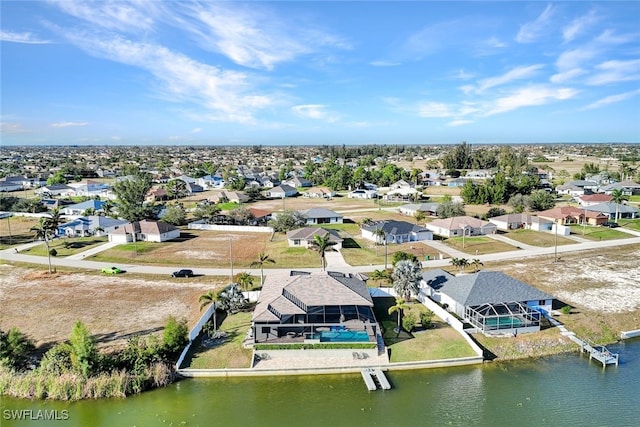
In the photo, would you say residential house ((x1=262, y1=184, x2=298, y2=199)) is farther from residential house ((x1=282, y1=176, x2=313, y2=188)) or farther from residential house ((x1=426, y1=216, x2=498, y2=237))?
residential house ((x1=426, y1=216, x2=498, y2=237))

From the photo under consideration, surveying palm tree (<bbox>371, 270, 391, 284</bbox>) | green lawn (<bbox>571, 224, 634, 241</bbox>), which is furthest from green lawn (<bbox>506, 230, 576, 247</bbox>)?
palm tree (<bbox>371, 270, 391, 284</bbox>)

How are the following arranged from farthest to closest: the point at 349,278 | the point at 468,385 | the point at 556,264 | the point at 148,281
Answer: the point at 556,264, the point at 148,281, the point at 349,278, the point at 468,385

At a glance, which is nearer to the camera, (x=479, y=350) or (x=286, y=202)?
(x=479, y=350)

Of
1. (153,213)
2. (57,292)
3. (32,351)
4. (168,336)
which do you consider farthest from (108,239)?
(168,336)

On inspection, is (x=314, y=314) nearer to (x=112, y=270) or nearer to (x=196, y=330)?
(x=196, y=330)

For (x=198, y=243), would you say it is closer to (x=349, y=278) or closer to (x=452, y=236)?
(x=349, y=278)

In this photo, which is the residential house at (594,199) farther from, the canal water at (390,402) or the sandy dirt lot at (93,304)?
the sandy dirt lot at (93,304)
